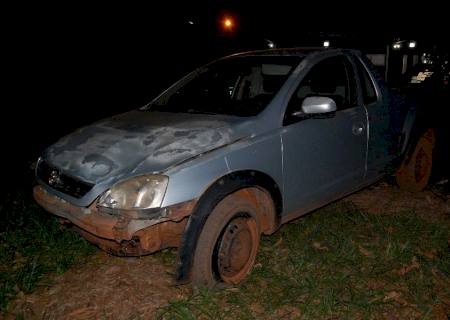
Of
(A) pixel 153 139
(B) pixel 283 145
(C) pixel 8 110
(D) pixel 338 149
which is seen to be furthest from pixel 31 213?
(C) pixel 8 110

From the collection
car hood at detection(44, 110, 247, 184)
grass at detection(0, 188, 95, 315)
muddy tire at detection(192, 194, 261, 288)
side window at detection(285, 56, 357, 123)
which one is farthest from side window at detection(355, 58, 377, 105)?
grass at detection(0, 188, 95, 315)

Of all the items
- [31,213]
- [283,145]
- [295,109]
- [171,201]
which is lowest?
[31,213]

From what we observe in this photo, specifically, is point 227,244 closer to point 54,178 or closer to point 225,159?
point 225,159

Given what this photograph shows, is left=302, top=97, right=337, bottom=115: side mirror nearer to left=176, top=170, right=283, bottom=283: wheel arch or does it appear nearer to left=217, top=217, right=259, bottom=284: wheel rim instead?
left=176, top=170, right=283, bottom=283: wheel arch

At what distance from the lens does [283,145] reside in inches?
116

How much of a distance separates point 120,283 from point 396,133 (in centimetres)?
289

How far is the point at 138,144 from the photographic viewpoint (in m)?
2.78

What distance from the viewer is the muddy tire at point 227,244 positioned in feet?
8.72

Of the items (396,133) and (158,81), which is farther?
(158,81)

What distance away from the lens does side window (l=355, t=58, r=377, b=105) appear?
3676mm

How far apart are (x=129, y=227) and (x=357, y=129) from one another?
7.01 feet

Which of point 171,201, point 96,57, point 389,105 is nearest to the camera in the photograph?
point 171,201

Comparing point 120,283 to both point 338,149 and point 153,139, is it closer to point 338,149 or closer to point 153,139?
point 153,139

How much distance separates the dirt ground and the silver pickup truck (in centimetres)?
45
